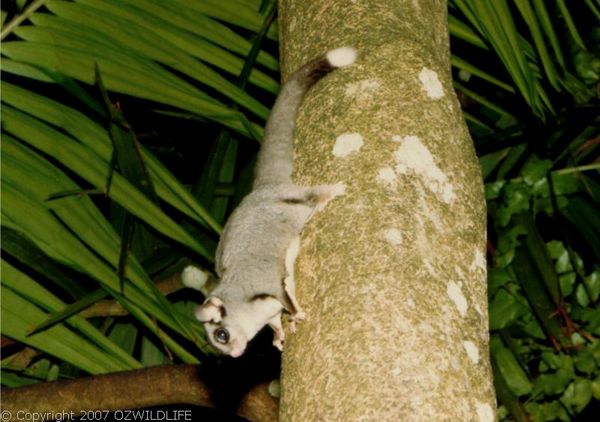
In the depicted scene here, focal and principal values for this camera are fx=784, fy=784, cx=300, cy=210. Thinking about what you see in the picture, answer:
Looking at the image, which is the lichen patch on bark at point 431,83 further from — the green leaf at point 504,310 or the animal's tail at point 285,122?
the green leaf at point 504,310

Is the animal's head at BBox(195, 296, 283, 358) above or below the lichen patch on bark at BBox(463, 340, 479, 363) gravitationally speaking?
above

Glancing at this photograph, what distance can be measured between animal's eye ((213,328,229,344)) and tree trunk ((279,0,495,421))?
913mm

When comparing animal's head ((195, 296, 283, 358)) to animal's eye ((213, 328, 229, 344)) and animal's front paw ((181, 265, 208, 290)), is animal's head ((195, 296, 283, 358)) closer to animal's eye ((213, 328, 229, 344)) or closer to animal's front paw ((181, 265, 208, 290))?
animal's eye ((213, 328, 229, 344))

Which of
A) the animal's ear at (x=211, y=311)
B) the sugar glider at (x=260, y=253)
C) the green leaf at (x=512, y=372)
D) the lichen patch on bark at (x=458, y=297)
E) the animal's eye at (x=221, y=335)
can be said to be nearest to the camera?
the lichen patch on bark at (x=458, y=297)

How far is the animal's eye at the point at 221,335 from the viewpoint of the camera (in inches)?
104

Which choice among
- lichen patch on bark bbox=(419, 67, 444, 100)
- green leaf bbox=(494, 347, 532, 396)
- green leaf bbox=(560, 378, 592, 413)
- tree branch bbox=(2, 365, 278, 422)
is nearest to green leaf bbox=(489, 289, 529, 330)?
green leaf bbox=(494, 347, 532, 396)

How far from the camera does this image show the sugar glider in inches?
95.4

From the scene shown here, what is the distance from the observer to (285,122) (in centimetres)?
241

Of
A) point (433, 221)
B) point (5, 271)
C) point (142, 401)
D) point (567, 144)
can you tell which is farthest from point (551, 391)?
point (5, 271)

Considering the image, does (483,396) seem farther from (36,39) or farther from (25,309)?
(36,39)

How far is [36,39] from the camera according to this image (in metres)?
2.24

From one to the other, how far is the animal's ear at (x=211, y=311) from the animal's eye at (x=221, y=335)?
0.05 meters

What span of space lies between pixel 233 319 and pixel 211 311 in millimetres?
161

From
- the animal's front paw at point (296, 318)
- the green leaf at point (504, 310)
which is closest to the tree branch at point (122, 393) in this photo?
the animal's front paw at point (296, 318)
